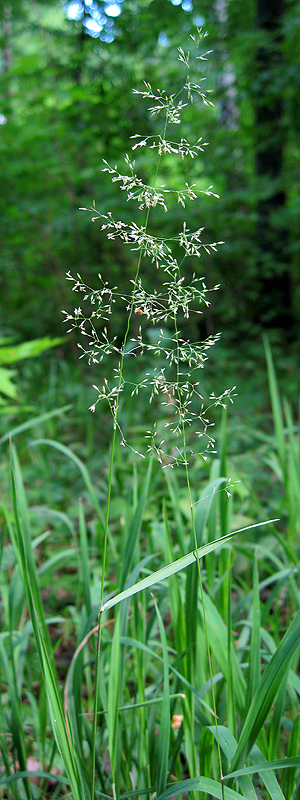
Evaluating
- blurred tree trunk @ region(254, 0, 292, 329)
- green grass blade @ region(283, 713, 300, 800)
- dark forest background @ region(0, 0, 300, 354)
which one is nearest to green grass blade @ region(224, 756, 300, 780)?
green grass blade @ region(283, 713, 300, 800)

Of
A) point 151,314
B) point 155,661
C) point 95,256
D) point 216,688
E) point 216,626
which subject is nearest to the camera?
point 151,314

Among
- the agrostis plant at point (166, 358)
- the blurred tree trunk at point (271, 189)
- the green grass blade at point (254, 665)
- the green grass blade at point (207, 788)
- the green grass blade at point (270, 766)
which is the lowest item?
the green grass blade at point (207, 788)

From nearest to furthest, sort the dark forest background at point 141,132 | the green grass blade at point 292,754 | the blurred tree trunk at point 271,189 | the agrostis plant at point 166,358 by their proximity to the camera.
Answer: the agrostis plant at point 166,358
the green grass blade at point 292,754
the dark forest background at point 141,132
the blurred tree trunk at point 271,189

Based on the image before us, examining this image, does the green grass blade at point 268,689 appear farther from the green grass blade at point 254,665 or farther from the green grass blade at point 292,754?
the green grass blade at point 292,754

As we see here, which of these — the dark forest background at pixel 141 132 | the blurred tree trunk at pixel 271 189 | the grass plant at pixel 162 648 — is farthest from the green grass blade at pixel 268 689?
the blurred tree trunk at pixel 271 189

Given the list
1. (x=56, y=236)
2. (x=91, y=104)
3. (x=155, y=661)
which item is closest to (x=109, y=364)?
(x=56, y=236)

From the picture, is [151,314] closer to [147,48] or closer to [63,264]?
[147,48]
